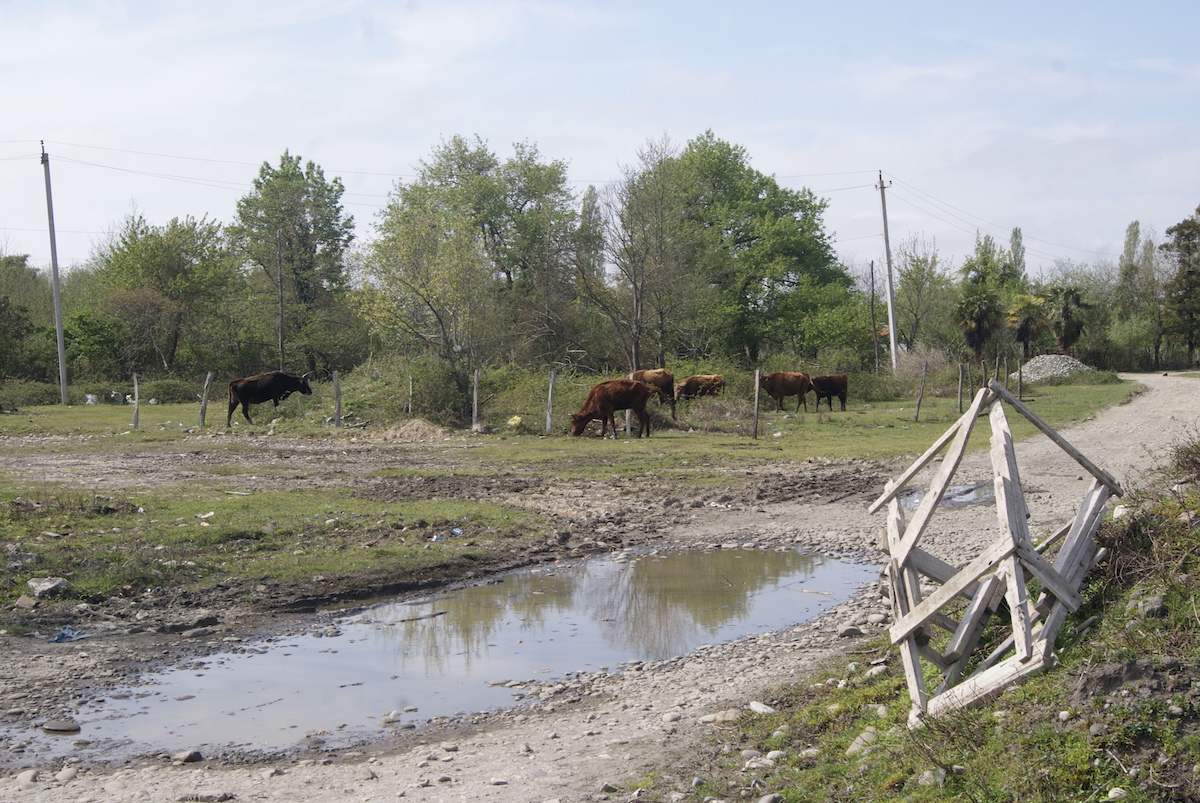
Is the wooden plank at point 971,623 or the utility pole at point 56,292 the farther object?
the utility pole at point 56,292

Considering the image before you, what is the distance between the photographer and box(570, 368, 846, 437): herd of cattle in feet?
79.5

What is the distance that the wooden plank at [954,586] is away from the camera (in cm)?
493

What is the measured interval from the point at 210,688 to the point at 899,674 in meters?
→ 4.74

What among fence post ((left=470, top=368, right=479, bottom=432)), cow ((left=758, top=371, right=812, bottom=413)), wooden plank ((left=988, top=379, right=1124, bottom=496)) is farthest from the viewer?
cow ((left=758, top=371, right=812, bottom=413))

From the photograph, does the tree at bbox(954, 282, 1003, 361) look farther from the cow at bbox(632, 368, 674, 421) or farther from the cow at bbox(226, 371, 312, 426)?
the cow at bbox(226, 371, 312, 426)

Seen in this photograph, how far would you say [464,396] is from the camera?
88.1 ft

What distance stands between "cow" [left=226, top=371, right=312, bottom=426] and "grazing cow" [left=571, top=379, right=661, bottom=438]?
36.1 feet

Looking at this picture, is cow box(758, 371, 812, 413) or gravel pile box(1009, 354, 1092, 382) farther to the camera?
gravel pile box(1009, 354, 1092, 382)

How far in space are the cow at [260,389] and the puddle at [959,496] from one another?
840 inches

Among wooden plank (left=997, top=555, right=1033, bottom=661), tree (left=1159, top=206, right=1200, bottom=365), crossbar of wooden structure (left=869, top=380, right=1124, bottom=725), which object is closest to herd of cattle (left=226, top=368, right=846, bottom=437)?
crossbar of wooden structure (left=869, top=380, right=1124, bottom=725)

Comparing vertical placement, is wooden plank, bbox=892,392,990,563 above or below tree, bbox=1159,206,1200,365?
below

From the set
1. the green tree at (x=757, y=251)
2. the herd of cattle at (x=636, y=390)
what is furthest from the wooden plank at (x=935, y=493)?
the green tree at (x=757, y=251)

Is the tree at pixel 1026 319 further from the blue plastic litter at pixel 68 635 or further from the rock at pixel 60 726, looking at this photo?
the rock at pixel 60 726

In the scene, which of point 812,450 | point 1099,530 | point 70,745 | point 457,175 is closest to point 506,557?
point 70,745
